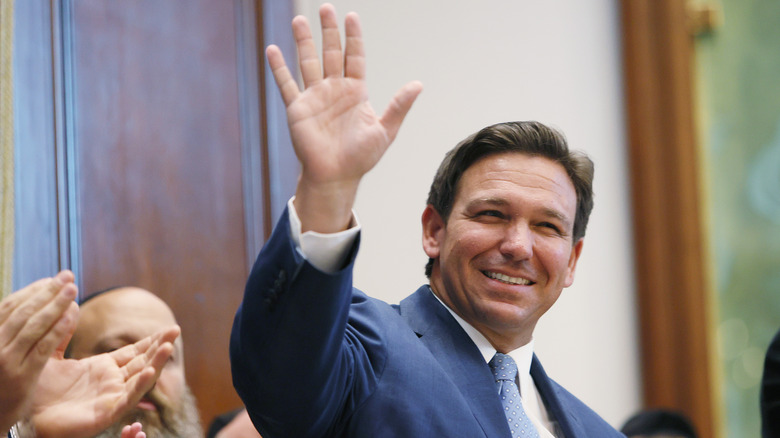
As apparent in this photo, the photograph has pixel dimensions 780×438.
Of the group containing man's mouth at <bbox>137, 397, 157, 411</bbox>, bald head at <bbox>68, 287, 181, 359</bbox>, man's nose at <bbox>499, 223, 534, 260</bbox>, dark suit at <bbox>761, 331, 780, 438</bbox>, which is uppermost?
man's nose at <bbox>499, 223, 534, 260</bbox>

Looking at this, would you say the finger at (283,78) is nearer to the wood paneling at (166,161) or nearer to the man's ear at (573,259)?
the man's ear at (573,259)

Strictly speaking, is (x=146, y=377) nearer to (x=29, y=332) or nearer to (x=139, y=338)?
(x=29, y=332)

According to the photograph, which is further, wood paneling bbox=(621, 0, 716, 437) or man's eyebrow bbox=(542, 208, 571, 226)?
wood paneling bbox=(621, 0, 716, 437)

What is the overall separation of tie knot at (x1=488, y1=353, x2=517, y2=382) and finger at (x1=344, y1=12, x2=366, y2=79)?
0.76 meters

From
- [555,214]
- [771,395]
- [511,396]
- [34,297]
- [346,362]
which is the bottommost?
[771,395]

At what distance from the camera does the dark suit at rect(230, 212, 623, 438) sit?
1549 mm

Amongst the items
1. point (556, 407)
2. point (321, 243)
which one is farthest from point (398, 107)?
point (556, 407)

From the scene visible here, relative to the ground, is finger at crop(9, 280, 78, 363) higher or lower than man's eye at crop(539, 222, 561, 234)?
lower

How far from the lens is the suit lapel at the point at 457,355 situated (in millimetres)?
1884

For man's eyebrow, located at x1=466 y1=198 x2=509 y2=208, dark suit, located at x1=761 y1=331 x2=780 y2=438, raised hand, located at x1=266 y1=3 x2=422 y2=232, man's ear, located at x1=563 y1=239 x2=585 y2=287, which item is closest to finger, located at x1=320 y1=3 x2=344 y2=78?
raised hand, located at x1=266 y1=3 x2=422 y2=232

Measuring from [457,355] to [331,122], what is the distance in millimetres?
647

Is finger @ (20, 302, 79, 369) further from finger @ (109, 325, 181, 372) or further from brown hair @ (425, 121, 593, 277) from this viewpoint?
brown hair @ (425, 121, 593, 277)

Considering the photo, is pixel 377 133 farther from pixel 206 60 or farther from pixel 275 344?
pixel 206 60

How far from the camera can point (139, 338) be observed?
273 centimetres
